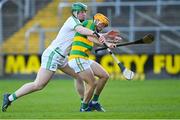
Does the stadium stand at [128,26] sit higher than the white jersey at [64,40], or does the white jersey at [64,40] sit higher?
the white jersey at [64,40]

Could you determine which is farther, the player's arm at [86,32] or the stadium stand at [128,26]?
the stadium stand at [128,26]

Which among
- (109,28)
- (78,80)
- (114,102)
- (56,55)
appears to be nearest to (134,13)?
(109,28)

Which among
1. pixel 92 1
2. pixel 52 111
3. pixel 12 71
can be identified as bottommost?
pixel 12 71

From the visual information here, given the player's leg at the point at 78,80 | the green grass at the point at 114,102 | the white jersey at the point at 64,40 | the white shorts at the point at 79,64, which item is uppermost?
the white jersey at the point at 64,40

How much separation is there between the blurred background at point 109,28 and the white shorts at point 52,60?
46.9 feet

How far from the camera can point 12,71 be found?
31062mm

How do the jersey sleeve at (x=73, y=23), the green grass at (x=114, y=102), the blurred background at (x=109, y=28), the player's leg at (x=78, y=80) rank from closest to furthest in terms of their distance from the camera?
the green grass at (x=114, y=102)
the jersey sleeve at (x=73, y=23)
the player's leg at (x=78, y=80)
the blurred background at (x=109, y=28)

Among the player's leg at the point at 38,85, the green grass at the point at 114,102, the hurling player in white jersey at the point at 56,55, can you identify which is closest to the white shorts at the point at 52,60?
the hurling player in white jersey at the point at 56,55

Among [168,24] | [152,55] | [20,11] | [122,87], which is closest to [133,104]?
Result: [122,87]

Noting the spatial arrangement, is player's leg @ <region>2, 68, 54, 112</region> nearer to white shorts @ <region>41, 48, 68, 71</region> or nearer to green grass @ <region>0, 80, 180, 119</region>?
white shorts @ <region>41, 48, 68, 71</region>

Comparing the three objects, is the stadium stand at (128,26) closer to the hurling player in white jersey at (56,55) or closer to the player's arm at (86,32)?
the hurling player in white jersey at (56,55)

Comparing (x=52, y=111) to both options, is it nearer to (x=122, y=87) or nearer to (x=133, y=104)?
(x=133, y=104)

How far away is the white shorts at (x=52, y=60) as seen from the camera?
15391 millimetres

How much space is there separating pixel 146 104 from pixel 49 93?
5459 millimetres
